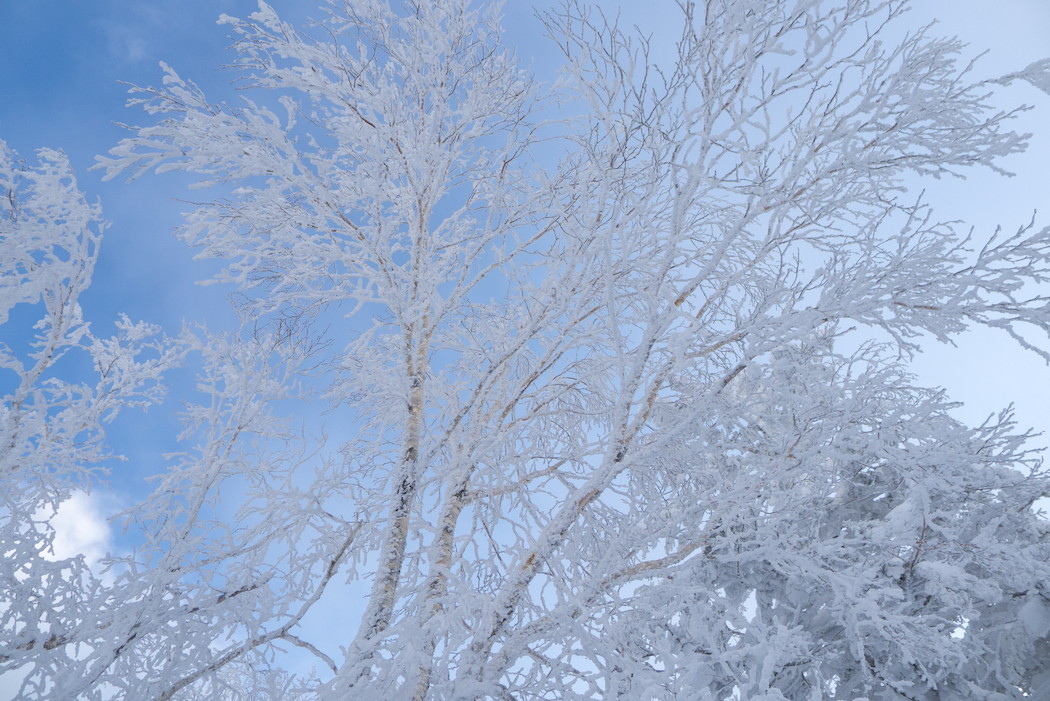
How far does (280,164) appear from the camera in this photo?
4375 mm

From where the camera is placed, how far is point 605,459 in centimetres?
335

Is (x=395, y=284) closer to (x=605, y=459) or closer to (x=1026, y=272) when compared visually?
(x=605, y=459)

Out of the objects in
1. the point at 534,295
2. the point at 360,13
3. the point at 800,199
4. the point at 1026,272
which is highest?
the point at 360,13

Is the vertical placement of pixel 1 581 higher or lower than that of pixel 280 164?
lower

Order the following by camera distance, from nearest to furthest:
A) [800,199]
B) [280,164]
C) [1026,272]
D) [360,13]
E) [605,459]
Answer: [1026,272], [605,459], [800,199], [280,164], [360,13]

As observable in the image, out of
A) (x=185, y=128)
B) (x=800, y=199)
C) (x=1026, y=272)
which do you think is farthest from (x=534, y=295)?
(x=1026, y=272)

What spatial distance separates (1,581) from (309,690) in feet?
9.18

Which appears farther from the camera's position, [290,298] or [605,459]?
[290,298]

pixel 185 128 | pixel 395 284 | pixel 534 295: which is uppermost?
pixel 185 128

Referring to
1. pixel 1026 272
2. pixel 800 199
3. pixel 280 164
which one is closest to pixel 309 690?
pixel 280 164

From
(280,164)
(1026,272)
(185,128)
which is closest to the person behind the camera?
(1026,272)

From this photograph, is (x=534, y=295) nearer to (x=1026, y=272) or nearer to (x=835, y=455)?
(x=835, y=455)

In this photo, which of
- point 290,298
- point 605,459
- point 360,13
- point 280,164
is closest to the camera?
point 605,459

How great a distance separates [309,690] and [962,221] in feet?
15.5
